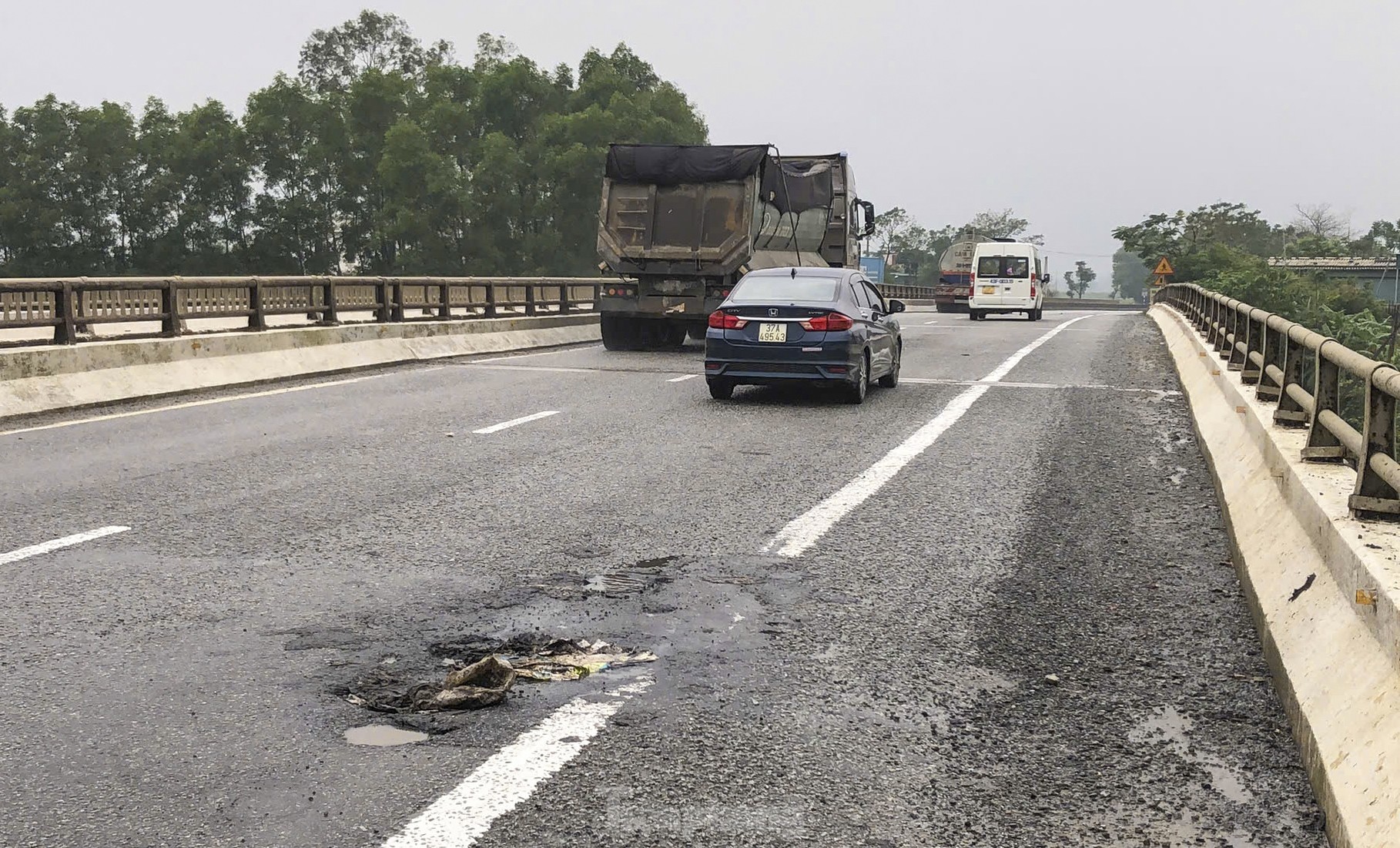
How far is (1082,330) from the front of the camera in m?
33.6

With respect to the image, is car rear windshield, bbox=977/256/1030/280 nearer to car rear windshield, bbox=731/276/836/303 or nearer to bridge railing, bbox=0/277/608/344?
bridge railing, bbox=0/277/608/344

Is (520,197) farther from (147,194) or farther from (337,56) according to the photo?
(337,56)

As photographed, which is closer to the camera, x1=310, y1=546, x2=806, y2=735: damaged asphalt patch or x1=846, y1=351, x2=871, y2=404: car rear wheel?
x1=310, y1=546, x2=806, y2=735: damaged asphalt patch

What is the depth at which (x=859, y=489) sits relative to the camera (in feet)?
29.6

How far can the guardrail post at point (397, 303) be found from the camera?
69.7 feet

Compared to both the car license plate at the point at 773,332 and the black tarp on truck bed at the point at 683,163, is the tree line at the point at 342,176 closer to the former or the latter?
the black tarp on truck bed at the point at 683,163

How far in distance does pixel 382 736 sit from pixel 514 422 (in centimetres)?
837

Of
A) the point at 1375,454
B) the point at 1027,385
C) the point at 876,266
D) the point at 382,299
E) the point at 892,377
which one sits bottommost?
the point at 1027,385

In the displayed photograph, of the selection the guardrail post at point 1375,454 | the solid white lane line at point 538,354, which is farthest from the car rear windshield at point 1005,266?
the guardrail post at point 1375,454

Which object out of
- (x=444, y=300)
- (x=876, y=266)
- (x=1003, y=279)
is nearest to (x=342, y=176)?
(x=876, y=266)

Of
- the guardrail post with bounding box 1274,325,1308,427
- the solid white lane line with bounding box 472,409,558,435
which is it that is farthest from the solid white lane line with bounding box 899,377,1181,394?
the guardrail post with bounding box 1274,325,1308,427

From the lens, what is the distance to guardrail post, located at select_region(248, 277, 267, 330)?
57.7ft

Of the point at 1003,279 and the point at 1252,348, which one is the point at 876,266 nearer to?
the point at 1003,279

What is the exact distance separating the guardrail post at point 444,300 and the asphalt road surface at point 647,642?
11735mm
